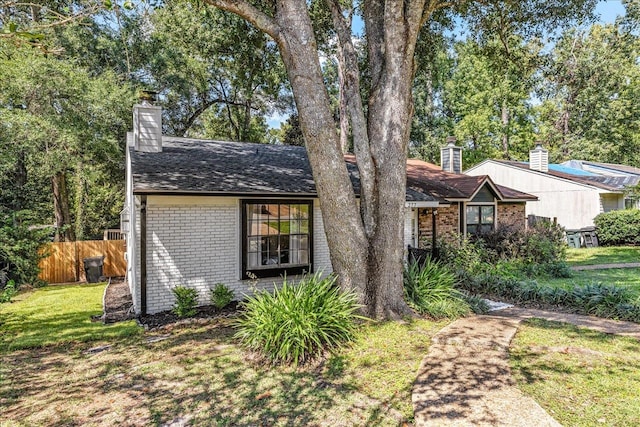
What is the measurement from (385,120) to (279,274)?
172 inches

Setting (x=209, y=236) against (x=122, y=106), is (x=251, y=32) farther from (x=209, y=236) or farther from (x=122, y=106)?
(x=122, y=106)

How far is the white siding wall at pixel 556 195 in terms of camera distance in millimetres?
19609

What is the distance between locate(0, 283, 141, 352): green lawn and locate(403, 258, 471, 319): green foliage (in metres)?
4.84

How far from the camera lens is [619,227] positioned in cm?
1798

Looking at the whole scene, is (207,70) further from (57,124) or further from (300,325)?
(300,325)

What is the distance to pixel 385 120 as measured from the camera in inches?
246

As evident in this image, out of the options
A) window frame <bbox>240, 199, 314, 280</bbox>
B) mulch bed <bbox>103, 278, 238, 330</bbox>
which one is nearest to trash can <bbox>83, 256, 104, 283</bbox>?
mulch bed <bbox>103, 278, 238, 330</bbox>

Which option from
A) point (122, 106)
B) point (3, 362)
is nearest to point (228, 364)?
point (3, 362)

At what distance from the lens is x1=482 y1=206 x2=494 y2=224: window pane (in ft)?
50.5

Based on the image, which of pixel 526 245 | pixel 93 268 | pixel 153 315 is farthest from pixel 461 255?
pixel 93 268

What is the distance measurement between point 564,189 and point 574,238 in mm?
3267

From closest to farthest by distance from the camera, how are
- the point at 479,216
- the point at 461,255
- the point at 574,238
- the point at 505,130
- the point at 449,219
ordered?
the point at 461,255 < the point at 449,219 < the point at 479,216 < the point at 574,238 < the point at 505,130

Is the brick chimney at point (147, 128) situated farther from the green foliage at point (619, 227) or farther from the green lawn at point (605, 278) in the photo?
the green foliage at point (619, 227)

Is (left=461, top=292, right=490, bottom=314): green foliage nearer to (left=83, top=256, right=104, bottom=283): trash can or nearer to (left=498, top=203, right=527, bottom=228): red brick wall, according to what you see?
(left=498, top=203, right=527, bottom=228): red brick wall
